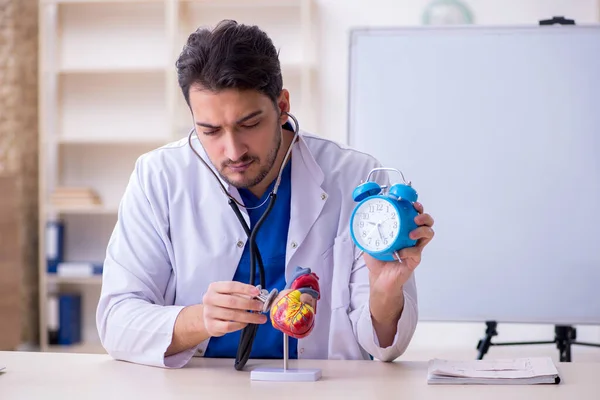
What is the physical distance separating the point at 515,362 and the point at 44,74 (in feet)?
13.0

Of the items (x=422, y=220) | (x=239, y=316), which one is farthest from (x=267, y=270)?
(x=422, y=220)


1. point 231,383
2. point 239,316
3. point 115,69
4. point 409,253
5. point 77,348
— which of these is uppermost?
point 115,69

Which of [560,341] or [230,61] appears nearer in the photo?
[230,61]

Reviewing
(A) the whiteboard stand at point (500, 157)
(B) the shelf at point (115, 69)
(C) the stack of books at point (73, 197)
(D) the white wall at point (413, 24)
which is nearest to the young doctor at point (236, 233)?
(A) the whiteboard stand at point (500, 157)

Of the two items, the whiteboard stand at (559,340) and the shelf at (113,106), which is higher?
the shelf at (113,106)

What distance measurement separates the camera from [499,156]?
2729 mm

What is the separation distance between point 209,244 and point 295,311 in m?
0.51

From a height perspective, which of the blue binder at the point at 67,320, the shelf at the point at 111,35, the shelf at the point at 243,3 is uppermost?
the shelf at the point at 243,3

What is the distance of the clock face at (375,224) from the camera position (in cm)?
139

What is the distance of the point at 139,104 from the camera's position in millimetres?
4914

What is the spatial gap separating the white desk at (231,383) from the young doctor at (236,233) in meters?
0.08

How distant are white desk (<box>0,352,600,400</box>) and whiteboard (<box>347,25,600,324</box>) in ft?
3.82

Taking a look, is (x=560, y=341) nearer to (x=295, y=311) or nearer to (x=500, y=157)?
(x=500, y=157)

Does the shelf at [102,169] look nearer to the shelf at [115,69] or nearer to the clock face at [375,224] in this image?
the shelf at [115,69]
